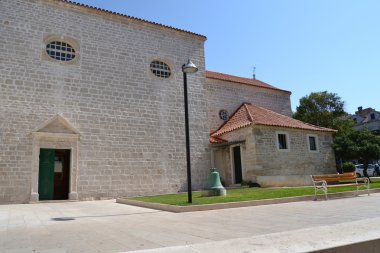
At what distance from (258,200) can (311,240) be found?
5.70m

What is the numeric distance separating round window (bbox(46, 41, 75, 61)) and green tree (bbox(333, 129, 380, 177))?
16.7m

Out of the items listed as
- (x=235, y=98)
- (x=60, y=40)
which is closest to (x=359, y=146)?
(x=235, y=98)

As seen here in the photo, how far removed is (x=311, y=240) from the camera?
3.46 m

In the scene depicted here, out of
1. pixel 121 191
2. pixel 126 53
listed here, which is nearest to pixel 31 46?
pixel 126 53

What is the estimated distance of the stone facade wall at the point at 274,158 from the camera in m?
16.0

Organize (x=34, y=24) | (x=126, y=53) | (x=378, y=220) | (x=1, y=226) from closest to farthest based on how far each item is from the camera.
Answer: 1. (x=378, y=220)
2. (x=1, y=226)
3. (x=34, y=24)
4. (x=126, y=53)

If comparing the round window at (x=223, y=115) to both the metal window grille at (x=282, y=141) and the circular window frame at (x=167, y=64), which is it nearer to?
the metal window grille at (x=282, y=141)

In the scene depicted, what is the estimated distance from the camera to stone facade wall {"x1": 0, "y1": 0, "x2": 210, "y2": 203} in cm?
1274

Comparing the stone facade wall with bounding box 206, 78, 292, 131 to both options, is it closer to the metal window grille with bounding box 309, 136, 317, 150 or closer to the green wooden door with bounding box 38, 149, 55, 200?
the metal window grille with bounding box 309, 136, 317, 150

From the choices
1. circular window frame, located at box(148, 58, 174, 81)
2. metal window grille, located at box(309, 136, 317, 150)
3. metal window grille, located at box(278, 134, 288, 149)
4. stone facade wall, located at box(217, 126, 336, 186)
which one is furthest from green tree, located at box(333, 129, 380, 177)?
circular window frame, located at box(148, 58, 174, 81)

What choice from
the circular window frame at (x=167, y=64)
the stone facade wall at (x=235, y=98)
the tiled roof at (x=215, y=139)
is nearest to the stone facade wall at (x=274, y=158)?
the tiled roof at (x=215, y=139)

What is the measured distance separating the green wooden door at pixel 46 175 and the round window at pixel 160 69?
22.2 feet

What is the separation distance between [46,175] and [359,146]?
59.3 ft

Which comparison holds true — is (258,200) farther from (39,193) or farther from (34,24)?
(34,24)
